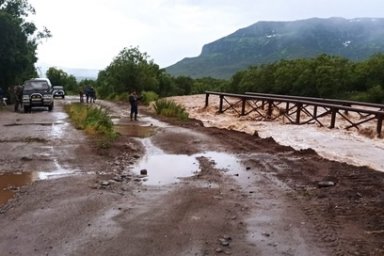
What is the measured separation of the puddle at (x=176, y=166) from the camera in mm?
9961

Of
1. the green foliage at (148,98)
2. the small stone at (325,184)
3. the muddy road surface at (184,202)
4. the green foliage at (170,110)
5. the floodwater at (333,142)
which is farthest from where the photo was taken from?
the green foliage at (148,98)

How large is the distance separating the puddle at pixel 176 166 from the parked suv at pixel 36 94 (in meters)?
16.5

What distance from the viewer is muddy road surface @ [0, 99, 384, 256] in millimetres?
5734

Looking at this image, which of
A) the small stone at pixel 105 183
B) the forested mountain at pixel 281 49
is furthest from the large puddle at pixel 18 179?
the forested mountain at pixel 281 49

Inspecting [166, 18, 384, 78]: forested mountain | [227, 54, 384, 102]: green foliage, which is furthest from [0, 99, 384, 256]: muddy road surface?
[166, 18, 384, 78]: forested mountain

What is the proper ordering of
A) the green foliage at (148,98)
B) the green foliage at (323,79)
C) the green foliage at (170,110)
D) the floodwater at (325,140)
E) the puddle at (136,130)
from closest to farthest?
the floodwater at (325,140) → the puddle at (136,130) → the green foliage at (170,110) → the green foliage at (148,98) → the green foliage at (323,79)

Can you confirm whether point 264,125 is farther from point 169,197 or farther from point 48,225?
point 48,225

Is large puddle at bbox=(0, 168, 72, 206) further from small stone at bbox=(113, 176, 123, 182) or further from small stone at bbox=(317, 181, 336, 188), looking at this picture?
small stone at bbox=(317, 181, 336, 188)

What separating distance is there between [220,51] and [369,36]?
57806 mm

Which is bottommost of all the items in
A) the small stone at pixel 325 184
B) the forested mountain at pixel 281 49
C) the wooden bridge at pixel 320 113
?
the small stone at pixel 325 184

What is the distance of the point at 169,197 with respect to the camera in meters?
8.11

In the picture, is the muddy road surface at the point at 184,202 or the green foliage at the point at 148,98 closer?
the muddy road surface at the point at 184,202

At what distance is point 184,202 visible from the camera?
25.3 feet

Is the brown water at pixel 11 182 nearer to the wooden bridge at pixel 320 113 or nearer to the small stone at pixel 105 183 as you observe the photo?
the small stone at pixel 105 183
